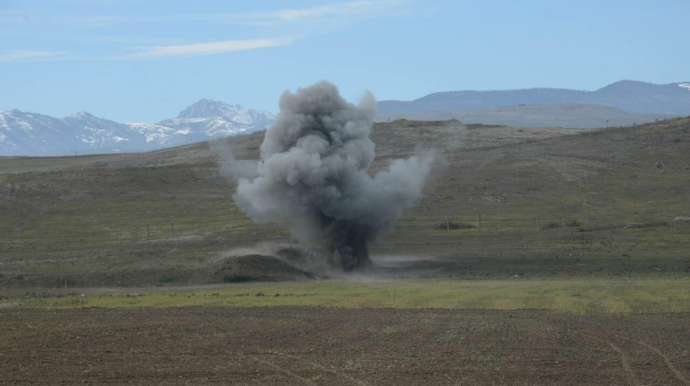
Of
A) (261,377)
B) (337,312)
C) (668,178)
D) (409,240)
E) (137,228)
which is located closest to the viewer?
(261,377)

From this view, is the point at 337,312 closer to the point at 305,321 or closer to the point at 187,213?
the point at 305,321

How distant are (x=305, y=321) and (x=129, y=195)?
64064mm

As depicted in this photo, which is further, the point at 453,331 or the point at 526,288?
the point at 526,288

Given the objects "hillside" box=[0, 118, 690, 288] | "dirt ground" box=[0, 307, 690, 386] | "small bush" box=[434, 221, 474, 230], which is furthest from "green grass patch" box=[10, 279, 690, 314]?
"small bush" box=[434, 221, 474, 230]

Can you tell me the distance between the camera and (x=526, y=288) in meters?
52.7

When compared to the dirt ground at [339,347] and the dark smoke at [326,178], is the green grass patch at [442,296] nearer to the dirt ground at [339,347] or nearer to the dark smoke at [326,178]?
the dirt ground at [339,347]

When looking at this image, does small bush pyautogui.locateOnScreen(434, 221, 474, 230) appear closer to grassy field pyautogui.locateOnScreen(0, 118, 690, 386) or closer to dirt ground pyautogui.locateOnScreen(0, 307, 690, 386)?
grassy field pyautogui.locateOnScreen(0, 118, 690, 386)

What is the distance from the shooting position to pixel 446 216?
9031 centimetres

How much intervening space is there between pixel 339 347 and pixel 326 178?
28.1 m

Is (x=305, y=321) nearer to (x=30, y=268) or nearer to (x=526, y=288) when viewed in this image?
(x=526, y=288)

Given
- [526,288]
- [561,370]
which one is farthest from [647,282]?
[561,370]

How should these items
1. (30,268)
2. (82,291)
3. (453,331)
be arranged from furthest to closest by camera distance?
(30,268)
(82,291)
(453,331)

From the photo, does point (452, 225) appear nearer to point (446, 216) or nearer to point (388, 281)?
point (446, 216)

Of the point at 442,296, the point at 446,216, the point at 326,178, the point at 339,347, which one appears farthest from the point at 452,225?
the point at 339,347
